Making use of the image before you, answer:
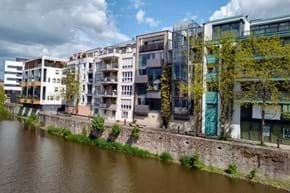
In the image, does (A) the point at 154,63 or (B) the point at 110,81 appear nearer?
(A) the point at 154,63

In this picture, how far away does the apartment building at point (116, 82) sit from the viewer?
5852 cm

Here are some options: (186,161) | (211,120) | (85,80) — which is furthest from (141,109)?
(85,80)

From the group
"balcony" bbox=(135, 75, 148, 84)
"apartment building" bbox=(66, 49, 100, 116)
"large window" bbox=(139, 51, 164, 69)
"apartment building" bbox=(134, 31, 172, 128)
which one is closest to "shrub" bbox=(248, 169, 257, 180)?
"apartment building" bbox=(134, 31, 172, 128)

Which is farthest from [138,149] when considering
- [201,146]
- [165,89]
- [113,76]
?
[113,76]

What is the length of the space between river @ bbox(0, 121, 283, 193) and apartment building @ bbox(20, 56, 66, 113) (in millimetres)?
38835

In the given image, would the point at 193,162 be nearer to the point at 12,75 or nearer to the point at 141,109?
the point at 141,109

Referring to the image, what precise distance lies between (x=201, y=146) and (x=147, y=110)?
20597 mm

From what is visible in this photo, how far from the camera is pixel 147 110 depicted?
5288 cm

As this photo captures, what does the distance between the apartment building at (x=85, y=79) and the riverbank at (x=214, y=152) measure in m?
23.6

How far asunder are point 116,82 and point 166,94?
15.9 m

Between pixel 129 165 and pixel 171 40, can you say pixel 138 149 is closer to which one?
pixel 129 165

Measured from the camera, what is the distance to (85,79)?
71.8 meters

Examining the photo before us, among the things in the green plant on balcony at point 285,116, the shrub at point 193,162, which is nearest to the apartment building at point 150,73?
the shrub at point 193,162

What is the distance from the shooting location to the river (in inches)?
1004
